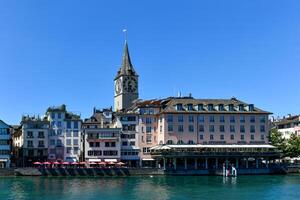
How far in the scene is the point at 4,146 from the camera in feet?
415

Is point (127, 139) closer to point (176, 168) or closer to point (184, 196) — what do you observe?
point (176, 168)

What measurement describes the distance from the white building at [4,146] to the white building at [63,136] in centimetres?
960

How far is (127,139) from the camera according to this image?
13338 centimetres

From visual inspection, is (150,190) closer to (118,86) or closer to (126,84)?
(126,84)

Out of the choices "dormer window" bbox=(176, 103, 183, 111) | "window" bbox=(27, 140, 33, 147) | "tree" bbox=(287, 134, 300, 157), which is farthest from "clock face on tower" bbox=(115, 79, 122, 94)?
"tree" bbox=(287, 134, 300, 157)

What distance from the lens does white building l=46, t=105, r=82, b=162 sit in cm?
13112

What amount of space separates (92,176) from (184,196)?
45086 mm

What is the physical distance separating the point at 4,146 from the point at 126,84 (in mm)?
48575

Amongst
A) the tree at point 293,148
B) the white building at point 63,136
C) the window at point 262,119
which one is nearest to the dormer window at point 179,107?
the window at point 262,119

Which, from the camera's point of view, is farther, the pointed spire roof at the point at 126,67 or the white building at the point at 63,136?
the pointed spire roof at the point at 126,67

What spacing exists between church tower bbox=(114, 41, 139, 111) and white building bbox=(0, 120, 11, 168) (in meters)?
44.4

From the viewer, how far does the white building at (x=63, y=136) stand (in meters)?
131

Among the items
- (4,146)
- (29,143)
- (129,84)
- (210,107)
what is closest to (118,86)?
(129,84)

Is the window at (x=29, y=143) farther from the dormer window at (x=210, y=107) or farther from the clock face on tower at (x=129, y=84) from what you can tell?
the clock face on tower at (x=129, y=84)
